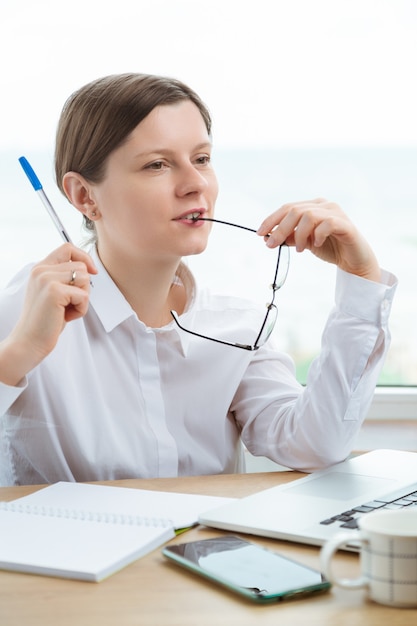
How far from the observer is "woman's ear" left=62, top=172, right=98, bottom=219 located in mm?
1620

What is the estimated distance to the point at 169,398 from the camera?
159cm

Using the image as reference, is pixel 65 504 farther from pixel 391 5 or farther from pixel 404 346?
pixel 391 5

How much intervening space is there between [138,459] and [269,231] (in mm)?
465

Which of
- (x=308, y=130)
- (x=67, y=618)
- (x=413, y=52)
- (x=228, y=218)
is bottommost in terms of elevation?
(x=67, y=618)

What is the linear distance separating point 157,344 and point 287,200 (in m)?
0.85

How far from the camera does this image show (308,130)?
2.27 m

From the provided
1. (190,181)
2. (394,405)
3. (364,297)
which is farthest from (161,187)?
(394,405)

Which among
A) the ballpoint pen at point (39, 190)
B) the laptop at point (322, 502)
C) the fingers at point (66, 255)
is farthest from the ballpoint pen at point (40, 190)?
the laptop at point (322, 502)

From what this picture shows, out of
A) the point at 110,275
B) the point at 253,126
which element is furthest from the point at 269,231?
the point at 253,126

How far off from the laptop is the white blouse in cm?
14

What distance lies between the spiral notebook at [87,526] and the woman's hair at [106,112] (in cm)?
62

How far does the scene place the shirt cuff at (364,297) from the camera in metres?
1.44

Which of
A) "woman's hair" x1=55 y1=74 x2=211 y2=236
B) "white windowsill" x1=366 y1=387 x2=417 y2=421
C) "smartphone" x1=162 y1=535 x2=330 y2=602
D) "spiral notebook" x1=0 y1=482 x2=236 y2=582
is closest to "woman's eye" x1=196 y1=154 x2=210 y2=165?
"woman's hair" x1=55 y1=74 x2=211 y2=236

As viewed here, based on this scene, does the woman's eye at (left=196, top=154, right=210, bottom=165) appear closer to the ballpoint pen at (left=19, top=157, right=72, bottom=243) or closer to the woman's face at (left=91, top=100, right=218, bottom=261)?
the woman's face at (left=91, top=100, right=218, bottom=261)
